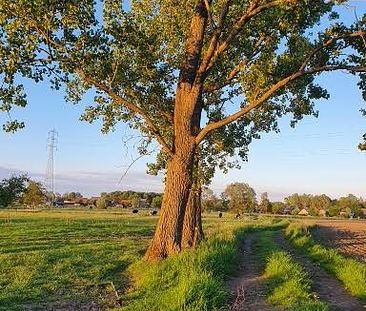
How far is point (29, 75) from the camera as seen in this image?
1794cm

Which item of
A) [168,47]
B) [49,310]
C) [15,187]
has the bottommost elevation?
[49,310]

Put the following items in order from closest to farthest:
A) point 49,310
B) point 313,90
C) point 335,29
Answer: point 49,310, point 335,29, point 313,90

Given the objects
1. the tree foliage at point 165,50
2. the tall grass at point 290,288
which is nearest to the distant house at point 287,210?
the tree foliage at point 165,50

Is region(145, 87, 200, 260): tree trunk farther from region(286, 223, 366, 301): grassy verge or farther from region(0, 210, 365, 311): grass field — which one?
region(286, 223, 366, 301): grassy verge

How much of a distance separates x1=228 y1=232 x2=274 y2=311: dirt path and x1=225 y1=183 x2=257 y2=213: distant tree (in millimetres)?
127658

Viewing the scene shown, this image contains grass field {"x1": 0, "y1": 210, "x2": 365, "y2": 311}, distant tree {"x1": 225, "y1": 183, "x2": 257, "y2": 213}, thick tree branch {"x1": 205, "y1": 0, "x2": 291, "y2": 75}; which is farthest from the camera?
distant tree {"x1": 225, "y1": 183, "x2": 257, "y2": 213}

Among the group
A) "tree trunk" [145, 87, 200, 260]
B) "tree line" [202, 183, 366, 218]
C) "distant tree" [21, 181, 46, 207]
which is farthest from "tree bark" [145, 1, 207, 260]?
"tree line" [202, 183, 366, 218]

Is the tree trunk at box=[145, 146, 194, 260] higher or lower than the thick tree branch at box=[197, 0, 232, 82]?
lower

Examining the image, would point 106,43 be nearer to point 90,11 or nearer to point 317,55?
point 90,11

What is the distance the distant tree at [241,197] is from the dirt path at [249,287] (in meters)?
128

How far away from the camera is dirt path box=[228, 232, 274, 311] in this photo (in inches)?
453

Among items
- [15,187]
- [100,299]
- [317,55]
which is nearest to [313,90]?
[317,55]

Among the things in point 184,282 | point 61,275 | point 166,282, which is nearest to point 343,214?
point 61,275

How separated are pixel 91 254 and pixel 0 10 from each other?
35.7ft
